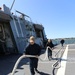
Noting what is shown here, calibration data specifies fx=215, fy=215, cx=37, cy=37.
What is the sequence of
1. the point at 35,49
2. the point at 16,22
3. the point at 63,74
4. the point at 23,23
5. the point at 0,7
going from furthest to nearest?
the point at 23,23, the point at 16,22, the point at 0,7, the point at 63,74, the point at 35,49

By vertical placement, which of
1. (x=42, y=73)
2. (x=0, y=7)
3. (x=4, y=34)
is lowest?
(x=42, y=73)

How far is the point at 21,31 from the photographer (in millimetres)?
30719

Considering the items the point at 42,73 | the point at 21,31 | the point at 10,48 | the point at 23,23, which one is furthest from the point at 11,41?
the point at 42,73

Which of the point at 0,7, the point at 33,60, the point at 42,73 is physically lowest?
the point at 42,73

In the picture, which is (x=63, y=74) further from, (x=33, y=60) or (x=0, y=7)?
(x=0, y=7)

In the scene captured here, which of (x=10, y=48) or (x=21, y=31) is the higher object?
(x=21, y=31)

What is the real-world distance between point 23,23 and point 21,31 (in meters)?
3.52

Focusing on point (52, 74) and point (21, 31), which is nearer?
point (52, 74)

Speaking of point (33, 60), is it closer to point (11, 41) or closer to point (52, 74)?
point (52, 74)

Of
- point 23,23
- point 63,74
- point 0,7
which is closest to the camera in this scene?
point 63,74

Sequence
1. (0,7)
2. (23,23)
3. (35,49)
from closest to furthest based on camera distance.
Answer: (35,49) → (0,7) → (23,23)

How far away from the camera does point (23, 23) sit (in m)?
34.0

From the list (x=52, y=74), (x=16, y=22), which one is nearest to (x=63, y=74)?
(x=52, y=74)

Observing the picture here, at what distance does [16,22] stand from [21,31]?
153cm
